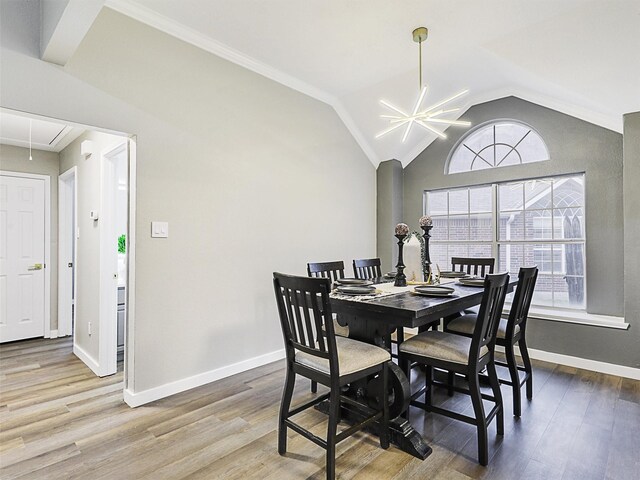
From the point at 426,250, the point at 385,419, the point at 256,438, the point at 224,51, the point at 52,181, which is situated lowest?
the point at 256,438

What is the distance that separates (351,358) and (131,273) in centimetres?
175

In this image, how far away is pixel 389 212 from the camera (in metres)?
4.59

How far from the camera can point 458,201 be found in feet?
14.2

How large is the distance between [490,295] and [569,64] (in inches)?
86.8

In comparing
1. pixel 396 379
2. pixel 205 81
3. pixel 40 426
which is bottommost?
pixel 40 426

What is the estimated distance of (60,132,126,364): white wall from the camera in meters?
3.20


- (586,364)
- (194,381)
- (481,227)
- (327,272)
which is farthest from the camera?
(481,227)

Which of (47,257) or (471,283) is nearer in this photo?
(471,283)

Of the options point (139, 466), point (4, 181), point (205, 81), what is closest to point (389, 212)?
point (205, 81)

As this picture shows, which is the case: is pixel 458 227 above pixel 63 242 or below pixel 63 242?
above

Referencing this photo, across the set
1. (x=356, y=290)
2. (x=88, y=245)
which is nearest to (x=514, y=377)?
(x=356, y=290)

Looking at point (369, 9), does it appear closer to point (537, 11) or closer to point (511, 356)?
point (537, 11)

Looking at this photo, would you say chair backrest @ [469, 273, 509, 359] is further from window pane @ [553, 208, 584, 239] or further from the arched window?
the arched window

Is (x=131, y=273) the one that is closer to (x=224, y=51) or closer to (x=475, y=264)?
(x=224, y=51)
